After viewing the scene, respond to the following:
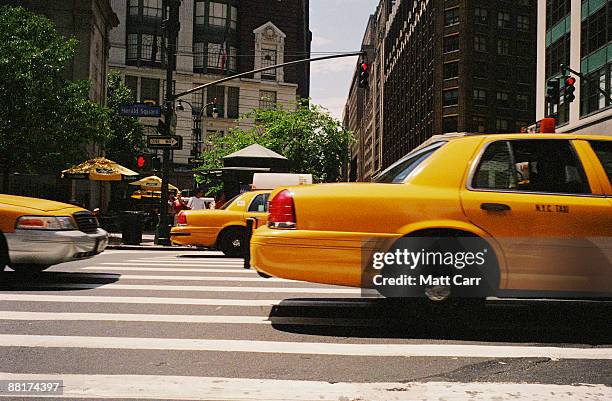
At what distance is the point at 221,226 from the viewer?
1391 centimetres

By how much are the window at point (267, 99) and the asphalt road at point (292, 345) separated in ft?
164

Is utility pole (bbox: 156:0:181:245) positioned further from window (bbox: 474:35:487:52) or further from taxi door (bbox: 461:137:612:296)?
Result: window (bbox: 474:35:487:52)

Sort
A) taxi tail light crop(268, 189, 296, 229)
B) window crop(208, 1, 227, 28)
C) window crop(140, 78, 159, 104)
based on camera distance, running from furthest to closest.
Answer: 1. window crop(208, 1, 227, 28)
2. window crop(140, 78, 159, 104)
3. taxi tail light crop(268, 189, 296, 229)

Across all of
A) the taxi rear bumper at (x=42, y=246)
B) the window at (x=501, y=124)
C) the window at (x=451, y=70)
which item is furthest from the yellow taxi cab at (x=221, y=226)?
the window at (x=501, y=124)

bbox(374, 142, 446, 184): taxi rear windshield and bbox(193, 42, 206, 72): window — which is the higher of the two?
bbox(193, 42, 206, 72): window

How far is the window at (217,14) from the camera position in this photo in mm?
55562

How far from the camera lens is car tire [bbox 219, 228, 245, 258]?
14.0 metres

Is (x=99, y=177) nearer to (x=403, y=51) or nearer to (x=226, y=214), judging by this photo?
(x=226, y=214)

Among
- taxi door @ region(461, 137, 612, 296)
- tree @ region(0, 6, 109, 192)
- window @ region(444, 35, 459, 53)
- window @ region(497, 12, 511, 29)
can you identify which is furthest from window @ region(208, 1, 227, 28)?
taxi door @ region(461, 137, 612, 296)

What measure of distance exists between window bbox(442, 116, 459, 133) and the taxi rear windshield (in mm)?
62699

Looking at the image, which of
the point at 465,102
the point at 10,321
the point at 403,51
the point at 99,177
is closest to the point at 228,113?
the point at 465,102

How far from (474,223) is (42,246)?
17.4ft

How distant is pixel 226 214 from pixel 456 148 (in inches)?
351

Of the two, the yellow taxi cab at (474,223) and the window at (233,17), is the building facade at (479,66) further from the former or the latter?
the yellow taxi cab at (474,223)
